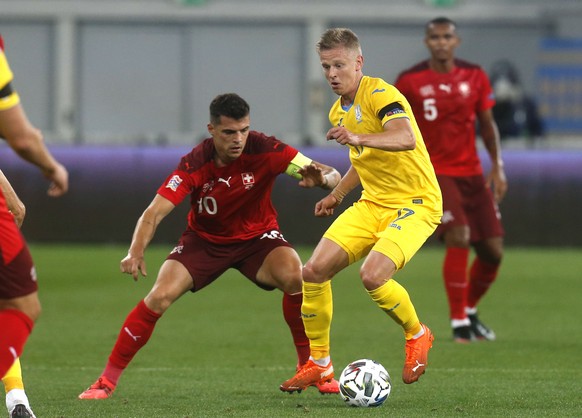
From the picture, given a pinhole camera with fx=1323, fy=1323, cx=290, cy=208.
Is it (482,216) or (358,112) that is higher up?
(358,112)

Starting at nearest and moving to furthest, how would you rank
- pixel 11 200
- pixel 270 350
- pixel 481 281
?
pixel 11 200 < pixel 270 350 < pixel 481 281

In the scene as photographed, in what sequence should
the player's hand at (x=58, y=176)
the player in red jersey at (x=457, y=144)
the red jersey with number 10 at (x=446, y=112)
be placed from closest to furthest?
the player's hand at (x=58, y=176) < the player in red jersey at (x=457, y=144) < the red jersey with number 10 at (x=446, y=112)

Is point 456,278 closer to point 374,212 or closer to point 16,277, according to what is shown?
point 374,212

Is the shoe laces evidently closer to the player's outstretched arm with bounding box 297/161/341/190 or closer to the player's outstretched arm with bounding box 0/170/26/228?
the player's outstretched arm with bounding box 0/170/26/228

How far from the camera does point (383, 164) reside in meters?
7.30

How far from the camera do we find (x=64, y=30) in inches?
936

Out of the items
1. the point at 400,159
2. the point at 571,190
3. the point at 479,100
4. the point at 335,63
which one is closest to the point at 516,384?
the point at 400,159

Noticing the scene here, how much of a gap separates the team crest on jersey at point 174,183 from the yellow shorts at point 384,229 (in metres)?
0.86

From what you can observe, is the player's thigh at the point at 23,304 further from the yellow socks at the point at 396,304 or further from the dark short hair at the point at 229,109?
the yellow socks at the point at 396,304

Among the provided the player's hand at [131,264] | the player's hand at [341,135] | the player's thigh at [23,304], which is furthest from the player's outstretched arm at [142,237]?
the player's thigh at [23,304]

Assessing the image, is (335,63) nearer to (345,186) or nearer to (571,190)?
(345,186)

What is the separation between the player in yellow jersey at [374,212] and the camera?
22.9 feet

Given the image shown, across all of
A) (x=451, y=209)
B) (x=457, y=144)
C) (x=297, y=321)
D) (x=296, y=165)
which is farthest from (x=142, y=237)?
(x=457, y=144)

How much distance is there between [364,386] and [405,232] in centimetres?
90
